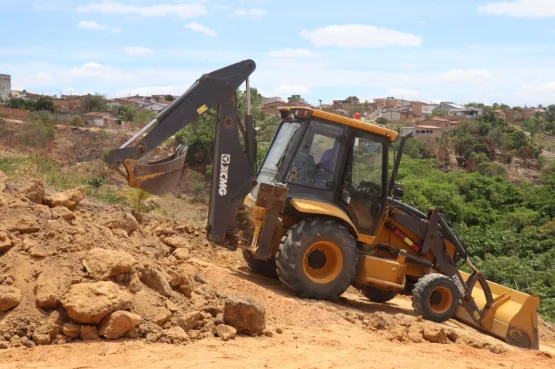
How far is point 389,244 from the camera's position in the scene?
9.55 meters

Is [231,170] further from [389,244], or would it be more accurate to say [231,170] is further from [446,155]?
[446,155]

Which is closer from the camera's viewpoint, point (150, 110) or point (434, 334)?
point (434, 334)

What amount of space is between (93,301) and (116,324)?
0.27m

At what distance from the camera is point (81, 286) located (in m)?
5.77

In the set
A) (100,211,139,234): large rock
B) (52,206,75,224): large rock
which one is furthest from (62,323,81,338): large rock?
(100,211,139,234): large rock

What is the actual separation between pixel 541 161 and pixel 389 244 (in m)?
46.1

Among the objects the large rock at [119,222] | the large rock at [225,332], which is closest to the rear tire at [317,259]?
the large rock at [119,222]

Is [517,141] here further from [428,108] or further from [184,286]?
[428,108]

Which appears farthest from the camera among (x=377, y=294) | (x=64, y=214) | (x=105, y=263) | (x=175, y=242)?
(x=377, y=294)

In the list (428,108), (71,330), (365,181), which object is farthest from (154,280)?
(428,108)

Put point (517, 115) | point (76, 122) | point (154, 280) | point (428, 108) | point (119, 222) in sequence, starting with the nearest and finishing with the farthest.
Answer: point (154, 280) < point (119, 222) < point (76, 122) < point (517, 115) < point (428, 108)

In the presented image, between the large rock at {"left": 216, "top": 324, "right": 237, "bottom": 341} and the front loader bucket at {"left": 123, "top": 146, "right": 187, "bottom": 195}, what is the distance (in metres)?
2.71

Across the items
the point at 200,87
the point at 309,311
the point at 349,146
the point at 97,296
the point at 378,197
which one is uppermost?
the point at 200,87

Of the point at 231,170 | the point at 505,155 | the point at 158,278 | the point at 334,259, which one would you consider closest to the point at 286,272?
the point at 334,259
